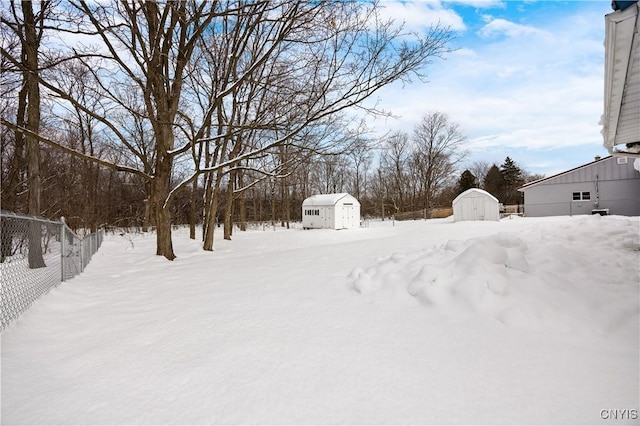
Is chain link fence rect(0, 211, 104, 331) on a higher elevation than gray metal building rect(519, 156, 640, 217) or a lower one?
lower

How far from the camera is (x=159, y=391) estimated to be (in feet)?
6.83

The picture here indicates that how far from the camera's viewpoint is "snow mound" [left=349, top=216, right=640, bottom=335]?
9.27ft

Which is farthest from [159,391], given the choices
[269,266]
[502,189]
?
[502,189]

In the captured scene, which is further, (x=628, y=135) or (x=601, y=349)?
(x=628, y=135)

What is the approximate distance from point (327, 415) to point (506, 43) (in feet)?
24.7

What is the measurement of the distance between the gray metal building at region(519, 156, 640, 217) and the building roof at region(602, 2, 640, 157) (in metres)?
20.5

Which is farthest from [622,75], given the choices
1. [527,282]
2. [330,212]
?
[330,212]

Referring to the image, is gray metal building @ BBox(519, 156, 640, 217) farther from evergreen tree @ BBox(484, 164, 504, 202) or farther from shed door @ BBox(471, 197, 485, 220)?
evergreen tree @ BBox(484, 164, 504, 202)

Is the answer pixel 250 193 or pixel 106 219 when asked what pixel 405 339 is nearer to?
pixel 106 219

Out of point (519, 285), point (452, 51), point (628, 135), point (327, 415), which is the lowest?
point (327, 415)

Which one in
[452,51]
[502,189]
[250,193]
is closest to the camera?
[452,51]

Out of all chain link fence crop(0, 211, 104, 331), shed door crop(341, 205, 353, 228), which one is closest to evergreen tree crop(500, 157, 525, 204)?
shed door crop(341, 205, 353, 228)

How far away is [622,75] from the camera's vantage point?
3.58 metres

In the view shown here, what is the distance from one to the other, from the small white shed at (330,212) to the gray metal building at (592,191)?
13663 millimetres
